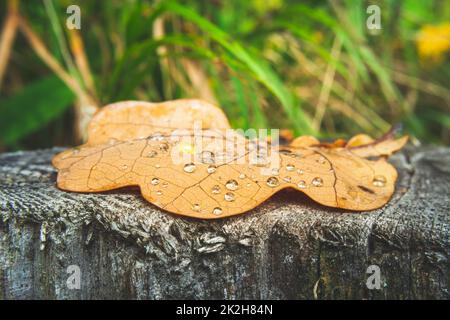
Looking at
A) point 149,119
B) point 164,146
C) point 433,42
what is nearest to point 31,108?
point 149,119

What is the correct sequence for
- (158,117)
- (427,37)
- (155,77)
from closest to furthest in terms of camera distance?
(158,117), (155,77), (427,37)

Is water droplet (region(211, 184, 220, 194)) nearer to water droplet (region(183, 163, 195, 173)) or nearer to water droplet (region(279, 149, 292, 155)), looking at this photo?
water droplet (region(183, 163, 195, 173))

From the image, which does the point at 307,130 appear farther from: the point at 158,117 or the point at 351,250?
the point at 351,250

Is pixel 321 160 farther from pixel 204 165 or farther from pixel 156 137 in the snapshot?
pixel 156 137

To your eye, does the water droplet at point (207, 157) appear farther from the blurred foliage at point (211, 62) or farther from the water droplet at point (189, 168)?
the blurred foliage at point (211, 62)

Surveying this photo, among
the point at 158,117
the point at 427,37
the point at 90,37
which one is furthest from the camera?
the point at 427,37

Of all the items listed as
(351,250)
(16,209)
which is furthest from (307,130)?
(16,209)

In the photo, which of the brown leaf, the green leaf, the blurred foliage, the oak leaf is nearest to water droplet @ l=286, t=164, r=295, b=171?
the oak leaf
